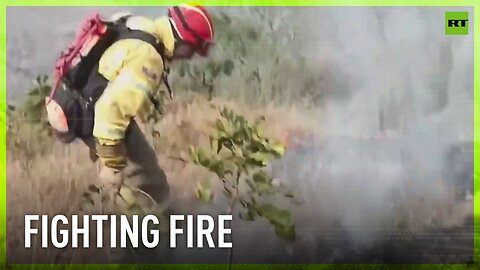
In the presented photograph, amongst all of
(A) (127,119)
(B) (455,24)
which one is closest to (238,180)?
(A) (127,119)

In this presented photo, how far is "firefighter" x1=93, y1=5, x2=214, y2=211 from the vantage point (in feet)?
2.32

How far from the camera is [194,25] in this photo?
71 centimetres

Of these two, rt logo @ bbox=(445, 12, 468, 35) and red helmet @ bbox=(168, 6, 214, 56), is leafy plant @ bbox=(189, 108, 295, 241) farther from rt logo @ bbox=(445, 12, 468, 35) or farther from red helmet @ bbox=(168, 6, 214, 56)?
rt logo @ bbox=(445, 12, 468, 35)

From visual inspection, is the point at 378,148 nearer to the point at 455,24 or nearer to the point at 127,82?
the point at 455,24

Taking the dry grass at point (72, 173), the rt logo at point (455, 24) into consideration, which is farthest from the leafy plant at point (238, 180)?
the rt logo at point (455, 24)

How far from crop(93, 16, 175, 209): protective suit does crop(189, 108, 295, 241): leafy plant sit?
0.05m

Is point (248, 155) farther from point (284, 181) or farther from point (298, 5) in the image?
point (298, 5)

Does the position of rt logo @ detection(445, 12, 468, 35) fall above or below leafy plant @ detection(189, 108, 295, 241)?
above

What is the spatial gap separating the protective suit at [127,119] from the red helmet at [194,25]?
42 millimetres

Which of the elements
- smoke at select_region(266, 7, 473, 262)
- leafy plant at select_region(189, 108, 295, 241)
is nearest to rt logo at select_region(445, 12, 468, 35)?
smoke at select_region(266, 7, 473, 262)

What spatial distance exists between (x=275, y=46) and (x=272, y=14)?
0.11 feet

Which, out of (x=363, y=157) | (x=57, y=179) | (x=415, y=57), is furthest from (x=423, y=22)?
(x=57, y=179)

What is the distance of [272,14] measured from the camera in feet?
2.35

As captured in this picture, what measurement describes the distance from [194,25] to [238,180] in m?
0.17
